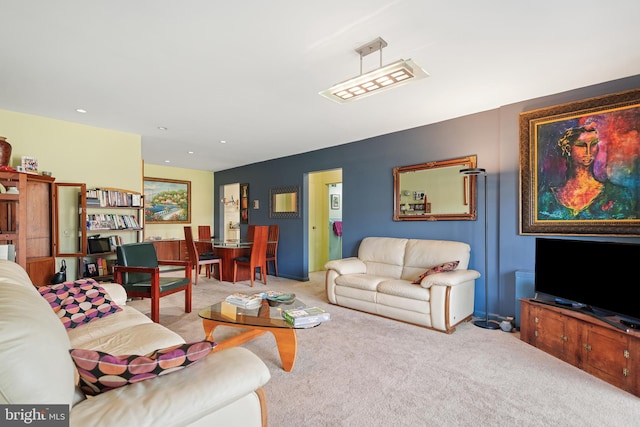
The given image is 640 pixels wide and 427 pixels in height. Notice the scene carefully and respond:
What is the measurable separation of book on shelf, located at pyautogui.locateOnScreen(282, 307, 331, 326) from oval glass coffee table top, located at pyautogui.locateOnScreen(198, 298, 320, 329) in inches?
1.0

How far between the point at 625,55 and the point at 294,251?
4.96 metres

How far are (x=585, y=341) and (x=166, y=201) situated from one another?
7.56m

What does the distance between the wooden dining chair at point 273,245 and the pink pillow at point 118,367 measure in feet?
15.9

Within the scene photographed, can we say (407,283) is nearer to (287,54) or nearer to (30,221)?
(287,54)

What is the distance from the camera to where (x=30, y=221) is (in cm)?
352

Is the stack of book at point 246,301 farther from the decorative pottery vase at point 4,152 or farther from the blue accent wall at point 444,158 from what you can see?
the decorative pottery vase at point 4,152

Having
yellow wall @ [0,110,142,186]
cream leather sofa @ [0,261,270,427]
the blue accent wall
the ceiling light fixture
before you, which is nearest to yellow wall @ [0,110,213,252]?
yellow wall @ [0,110,142,186]

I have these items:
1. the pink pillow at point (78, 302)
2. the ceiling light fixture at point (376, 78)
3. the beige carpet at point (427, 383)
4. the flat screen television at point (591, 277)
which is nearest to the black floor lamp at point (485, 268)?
the beige carpet at point (427, 383)

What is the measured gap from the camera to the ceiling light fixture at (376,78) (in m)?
1.99

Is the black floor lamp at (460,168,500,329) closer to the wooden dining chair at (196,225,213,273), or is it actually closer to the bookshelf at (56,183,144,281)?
the bookshelf at (56,183,144,281)

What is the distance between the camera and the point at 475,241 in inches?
145

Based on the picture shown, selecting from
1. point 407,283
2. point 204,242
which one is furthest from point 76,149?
point 407,283

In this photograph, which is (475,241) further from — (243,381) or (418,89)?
(243,381)

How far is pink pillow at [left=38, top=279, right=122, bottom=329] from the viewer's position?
214cm
